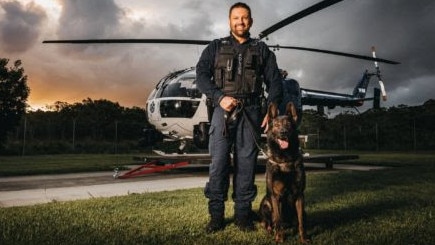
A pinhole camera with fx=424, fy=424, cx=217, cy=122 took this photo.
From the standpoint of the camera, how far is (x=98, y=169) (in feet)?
35.3

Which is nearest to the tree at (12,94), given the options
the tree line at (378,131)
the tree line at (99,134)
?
the tree line at (99,134)

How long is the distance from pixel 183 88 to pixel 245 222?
23.8 feet

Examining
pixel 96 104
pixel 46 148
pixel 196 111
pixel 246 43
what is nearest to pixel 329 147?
pixel 46 148

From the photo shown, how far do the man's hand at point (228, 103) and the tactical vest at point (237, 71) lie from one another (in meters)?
0.21

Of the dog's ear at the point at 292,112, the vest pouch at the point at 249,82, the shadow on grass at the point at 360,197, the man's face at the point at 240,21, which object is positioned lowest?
the shadow on grass at the point at 360,197

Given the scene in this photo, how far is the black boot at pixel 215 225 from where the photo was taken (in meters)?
3.72

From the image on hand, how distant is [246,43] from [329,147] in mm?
31144

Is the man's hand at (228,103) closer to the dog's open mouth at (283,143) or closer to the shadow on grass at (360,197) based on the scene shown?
the dog's open mouth at (283,143)

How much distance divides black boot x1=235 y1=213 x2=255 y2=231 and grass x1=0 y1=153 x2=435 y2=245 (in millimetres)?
79

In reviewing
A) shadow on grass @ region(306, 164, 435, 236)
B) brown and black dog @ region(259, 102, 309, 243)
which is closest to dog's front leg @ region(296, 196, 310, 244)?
brown and black dog @ region(259, 102, 309, 243)

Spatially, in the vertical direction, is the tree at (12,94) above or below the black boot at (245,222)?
above

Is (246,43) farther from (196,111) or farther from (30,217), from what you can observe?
(196,111)

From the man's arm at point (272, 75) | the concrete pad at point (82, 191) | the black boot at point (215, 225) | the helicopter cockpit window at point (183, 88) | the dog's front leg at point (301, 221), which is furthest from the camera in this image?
the helicopter cockpit window at point (183, 88)

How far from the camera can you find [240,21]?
3.91m
